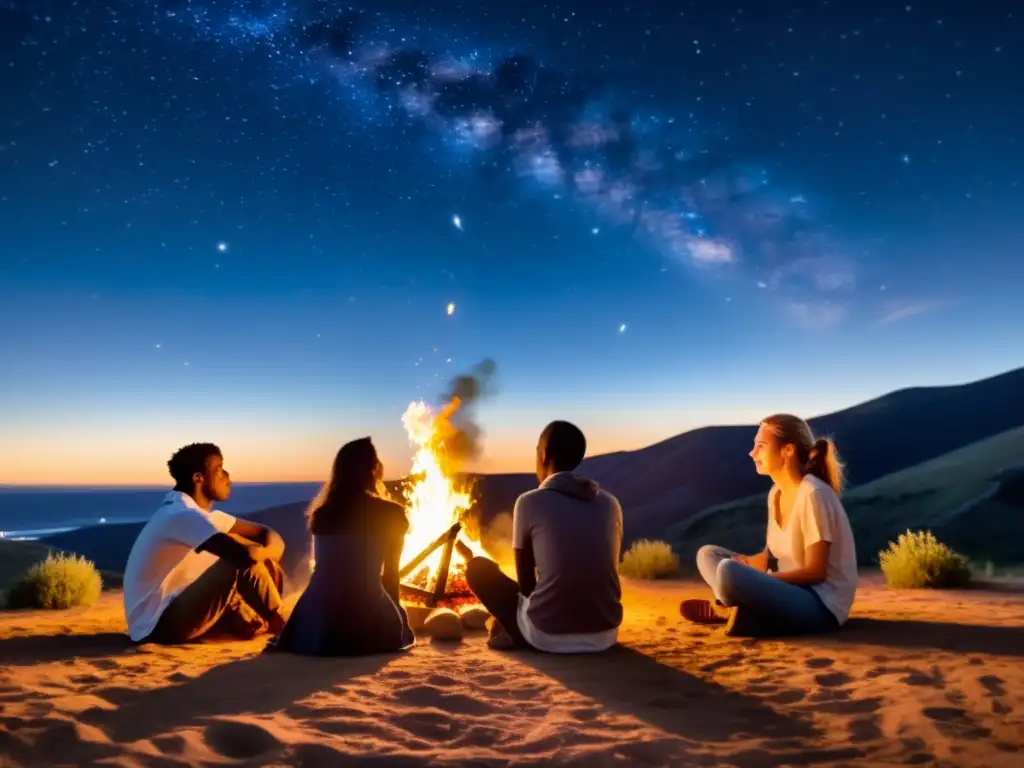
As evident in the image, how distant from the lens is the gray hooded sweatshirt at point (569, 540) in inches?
253

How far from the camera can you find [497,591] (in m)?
7.07

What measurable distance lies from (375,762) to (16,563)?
23.1m

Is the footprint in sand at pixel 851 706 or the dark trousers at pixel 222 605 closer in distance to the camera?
the footprint in sand at pixel 851 706

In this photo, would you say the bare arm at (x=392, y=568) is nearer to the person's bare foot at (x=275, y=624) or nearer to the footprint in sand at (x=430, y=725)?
the person's bare foot at (x=275, y=624)

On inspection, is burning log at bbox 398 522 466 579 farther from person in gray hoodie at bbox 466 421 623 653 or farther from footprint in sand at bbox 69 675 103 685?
footprint in sand at bbox 69 675 103 685

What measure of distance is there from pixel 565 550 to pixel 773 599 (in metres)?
2.10

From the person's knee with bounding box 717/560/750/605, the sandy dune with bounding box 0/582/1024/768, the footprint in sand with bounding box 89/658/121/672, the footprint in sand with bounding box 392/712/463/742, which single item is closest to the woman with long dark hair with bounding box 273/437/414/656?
the sandy dune with bounding box 0/582/1024/768

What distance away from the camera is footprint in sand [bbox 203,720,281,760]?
14.7 feet

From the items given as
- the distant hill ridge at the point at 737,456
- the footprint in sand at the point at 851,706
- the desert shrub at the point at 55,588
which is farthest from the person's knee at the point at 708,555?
the distant hill ridge at the point at 737,456

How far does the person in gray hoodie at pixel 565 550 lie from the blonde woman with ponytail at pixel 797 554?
4.26ft

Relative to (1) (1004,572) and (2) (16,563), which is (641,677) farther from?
(2) (16,563)

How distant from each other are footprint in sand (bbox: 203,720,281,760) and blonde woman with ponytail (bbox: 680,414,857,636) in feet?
13.7

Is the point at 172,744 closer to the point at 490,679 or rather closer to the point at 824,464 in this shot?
the point at 490,679

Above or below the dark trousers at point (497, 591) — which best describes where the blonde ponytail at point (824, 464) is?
above
